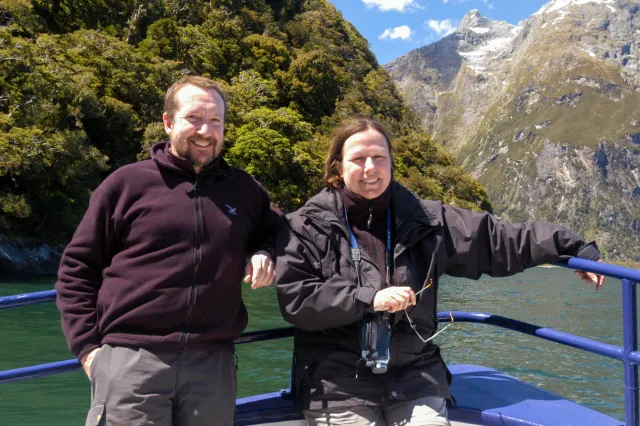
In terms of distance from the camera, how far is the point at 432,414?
209 cm

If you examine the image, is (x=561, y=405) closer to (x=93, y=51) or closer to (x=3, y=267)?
(x=3, y=267)

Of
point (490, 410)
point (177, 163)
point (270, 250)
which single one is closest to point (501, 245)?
point (490, 410)

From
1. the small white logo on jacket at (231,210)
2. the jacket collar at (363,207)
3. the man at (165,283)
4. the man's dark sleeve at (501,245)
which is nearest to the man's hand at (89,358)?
the man at (165,283)

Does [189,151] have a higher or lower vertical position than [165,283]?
higher

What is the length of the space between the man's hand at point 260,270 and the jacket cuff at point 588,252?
54.2 inches

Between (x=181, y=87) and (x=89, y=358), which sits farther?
(x=181, y=87)

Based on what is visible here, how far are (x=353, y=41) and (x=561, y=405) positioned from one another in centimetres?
6081

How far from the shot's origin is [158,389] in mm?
1854

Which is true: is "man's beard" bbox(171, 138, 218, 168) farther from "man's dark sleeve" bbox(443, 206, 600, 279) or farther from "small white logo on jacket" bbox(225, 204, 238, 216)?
"man's dark sleeve" bbox(443, 206, 600, 279)

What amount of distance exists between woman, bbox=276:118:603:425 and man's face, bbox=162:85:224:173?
47 cm

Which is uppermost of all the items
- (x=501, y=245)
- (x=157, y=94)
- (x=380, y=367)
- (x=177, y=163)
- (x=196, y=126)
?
(x=157, y=94)

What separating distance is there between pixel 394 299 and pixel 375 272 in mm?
219

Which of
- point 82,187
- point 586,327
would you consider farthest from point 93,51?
point 586,327

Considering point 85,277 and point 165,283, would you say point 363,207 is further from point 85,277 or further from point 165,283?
point 85,277
